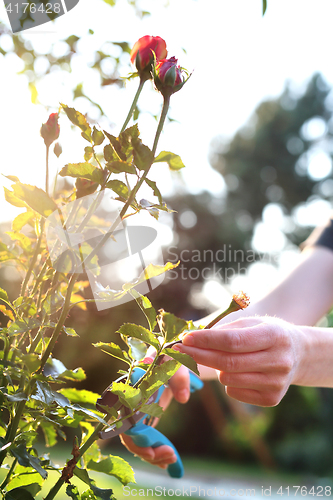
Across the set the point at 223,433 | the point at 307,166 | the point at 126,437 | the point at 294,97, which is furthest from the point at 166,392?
the point at 294,97

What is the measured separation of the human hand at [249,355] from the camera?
545mm

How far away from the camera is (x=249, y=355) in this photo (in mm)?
593

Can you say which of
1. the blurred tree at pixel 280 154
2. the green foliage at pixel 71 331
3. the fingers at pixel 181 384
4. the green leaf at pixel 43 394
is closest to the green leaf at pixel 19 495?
the green foliage at pixel 71 331

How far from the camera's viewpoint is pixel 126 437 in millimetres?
801

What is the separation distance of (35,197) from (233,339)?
0.34m

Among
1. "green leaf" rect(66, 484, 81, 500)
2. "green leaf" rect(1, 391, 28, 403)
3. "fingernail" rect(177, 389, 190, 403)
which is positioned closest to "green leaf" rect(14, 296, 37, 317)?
"green leaf" rect(1, 391, 28, 403)

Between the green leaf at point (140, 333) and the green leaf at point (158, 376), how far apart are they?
0.08 ft

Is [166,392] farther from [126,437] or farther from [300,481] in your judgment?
[300,481]

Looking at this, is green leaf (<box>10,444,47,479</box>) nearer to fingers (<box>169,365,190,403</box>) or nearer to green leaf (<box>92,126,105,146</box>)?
green leaf (<box>92,126,105,146</box>)

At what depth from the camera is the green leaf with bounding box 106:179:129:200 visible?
400mm

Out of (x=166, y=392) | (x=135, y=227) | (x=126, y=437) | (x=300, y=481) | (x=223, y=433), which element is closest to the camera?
(x=135, y=227)

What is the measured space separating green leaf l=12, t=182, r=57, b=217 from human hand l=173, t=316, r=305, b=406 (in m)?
0.26

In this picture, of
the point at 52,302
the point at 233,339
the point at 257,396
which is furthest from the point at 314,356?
the point at 52,302

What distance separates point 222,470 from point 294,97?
1109cm
